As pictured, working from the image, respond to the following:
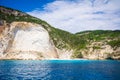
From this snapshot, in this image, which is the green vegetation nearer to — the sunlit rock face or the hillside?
the hillside

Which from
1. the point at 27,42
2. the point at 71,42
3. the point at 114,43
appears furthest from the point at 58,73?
the point at 71,42

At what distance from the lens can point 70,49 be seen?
559ft

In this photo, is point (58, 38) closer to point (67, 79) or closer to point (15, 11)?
point (15, 11)

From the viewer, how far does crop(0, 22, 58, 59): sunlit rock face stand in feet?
451

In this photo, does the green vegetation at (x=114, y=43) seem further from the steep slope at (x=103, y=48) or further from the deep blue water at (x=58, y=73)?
the deep blue water at (x=58, y=73)

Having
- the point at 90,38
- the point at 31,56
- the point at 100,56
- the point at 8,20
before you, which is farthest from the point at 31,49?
the point at 90,38

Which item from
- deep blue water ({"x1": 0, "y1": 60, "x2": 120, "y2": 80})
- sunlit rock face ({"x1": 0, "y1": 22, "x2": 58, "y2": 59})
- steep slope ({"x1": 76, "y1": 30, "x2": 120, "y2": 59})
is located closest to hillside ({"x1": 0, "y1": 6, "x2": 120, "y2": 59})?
steep slope ({"x1": 76, "y1": 30, "x2": 120, "y2": 59})

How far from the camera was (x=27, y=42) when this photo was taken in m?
145

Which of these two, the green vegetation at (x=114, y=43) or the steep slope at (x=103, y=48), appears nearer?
the steep slope at (x=103, y=48)

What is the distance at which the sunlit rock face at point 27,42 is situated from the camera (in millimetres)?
137375

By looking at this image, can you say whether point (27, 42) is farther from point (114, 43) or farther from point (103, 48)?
point (114, 43)

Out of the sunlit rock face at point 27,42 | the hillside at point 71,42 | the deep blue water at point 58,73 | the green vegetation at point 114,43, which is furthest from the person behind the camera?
the green vegetation at point 114,43

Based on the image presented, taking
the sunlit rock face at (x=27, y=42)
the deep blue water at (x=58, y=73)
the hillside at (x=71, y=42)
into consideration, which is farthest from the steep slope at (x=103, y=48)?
the deep blue water at (x=58, y=73)

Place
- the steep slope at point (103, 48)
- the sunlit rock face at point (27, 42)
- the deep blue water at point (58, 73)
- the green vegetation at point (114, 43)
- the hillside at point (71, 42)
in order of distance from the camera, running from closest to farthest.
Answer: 1. the deep blue water at point (58, 73)
2. the sunlit rock face at point (27, 42)
3. the hillside at point (71, 42)
4. the steep slope at point (103, 48)
5. the green vegetation at point (114, 43)
